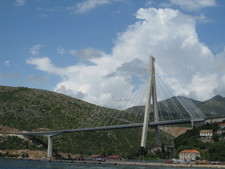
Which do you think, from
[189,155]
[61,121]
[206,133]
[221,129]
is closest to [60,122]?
[61,121]

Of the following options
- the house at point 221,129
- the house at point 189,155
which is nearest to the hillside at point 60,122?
the house at point 189,155

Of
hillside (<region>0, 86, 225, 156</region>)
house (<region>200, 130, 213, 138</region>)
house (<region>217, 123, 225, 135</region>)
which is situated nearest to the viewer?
house (<region>200, 130, 213, 138</region>)

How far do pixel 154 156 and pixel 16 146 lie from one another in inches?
1584

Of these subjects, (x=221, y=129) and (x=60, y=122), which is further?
(x=60, y=122)

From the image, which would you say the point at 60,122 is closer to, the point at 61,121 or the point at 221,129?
the point at 61,121

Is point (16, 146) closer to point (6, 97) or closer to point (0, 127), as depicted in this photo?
point (0, 127)

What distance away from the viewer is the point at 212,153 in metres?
80.2

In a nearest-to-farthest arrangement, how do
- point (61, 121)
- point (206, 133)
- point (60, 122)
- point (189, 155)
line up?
1. point (189, 155)
2. point (206, 133)
3. point (60, 122)
4. point (61, 121)

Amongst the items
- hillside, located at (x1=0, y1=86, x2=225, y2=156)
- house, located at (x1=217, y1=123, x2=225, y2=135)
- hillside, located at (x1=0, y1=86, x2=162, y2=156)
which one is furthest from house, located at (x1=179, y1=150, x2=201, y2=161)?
hillside, located at (x1=0, y1=86, x2=162, y2=156)

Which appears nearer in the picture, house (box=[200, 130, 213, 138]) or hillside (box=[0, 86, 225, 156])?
house (box=[200, 130, 213, 138])

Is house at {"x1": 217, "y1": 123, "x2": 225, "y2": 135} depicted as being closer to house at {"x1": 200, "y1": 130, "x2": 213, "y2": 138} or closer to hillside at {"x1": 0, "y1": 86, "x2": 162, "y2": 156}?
house at {"x1": 200, "y1": 130, "x2": 213, "y2": 138}

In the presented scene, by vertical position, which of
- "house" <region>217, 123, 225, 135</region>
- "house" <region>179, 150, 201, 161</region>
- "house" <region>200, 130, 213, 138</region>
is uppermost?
"house" <region>217, 123, 225, 135</region>

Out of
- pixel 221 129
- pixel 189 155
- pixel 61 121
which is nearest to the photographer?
pixel 189 155

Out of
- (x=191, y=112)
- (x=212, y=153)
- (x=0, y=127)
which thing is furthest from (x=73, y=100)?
(x=212, y=153)
